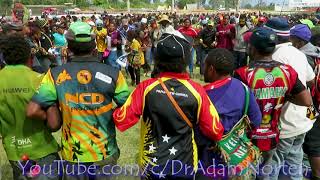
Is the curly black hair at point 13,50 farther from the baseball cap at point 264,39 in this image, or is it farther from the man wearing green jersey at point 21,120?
the baseball cap at point 264,39

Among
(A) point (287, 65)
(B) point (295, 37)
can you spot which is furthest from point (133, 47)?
(A) point (287, 65)

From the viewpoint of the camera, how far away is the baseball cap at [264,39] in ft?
11.0

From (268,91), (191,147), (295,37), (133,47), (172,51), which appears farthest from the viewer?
(133,47)

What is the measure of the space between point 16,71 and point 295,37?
2.82 metres

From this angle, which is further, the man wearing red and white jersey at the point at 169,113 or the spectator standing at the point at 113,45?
the spectator standing at the point at 113,45

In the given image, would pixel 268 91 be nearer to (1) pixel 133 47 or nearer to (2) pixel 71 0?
(1) pixel 133 47

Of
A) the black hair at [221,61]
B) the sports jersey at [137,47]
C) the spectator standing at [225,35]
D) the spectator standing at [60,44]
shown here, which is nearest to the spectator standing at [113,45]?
the sports jersey at [137,47]

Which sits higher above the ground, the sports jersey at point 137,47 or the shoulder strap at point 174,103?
the shoulder strap at point 174,103

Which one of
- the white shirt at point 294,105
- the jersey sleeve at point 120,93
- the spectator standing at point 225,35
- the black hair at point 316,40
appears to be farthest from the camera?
the spectator standing at point 225,35

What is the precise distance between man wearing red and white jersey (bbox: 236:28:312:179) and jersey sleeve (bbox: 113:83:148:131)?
1.07m

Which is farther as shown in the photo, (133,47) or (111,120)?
(133,47)

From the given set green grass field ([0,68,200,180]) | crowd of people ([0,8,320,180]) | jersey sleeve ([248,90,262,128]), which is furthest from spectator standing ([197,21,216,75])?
jersey sleeve ([248,90,262,128])

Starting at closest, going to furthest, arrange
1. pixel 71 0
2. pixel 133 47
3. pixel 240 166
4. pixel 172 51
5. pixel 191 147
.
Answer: pixel 172 51 → pixel 191 147 → pixel 240 166 → pixel 133 47 → pixel 71 0

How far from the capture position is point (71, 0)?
101938mm
